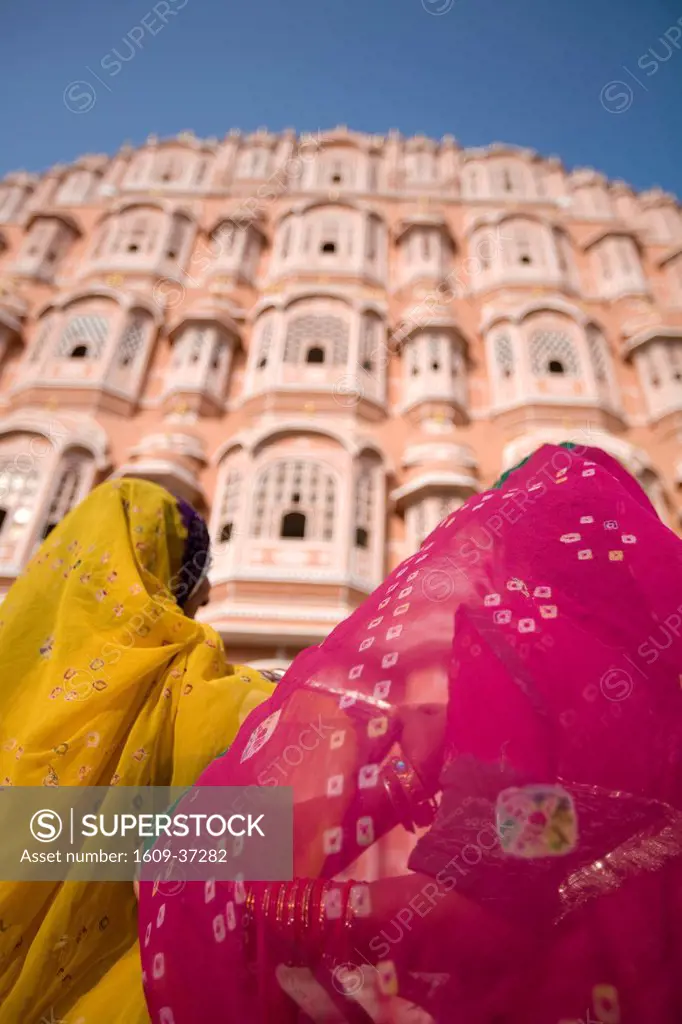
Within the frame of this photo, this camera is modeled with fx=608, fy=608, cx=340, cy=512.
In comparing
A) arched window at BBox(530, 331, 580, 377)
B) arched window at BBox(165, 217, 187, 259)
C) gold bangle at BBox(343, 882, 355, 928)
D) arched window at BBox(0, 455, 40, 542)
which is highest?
arched window at BBox(165, 217, 187, 259)

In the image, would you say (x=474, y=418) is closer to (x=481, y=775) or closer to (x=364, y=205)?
(x=364, y=205)

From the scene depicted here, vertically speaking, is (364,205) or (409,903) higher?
(364,205)

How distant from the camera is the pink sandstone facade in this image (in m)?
5.96

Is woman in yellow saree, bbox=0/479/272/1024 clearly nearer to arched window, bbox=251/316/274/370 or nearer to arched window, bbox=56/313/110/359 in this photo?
arched window, bbox=251/316/274/370

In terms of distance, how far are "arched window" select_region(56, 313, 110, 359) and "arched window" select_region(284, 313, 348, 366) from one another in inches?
92.1

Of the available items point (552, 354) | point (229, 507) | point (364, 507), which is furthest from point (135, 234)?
point (552, 354)

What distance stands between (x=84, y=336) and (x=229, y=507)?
3.48 m

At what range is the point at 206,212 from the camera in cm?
1013

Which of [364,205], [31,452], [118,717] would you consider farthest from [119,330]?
[118,717]

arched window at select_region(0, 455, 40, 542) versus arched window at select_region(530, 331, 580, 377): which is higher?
arched window at select_region(530, 331, 580, 377)

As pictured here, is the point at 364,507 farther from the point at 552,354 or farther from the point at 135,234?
the point at 135,234

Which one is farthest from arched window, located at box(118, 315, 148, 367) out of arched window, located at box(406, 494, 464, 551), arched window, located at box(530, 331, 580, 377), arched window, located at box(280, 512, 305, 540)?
arched window, located at box(530, 331, 580, 377)

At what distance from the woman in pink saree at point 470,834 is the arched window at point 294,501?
4.66 m

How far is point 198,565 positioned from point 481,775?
67.1 inches
